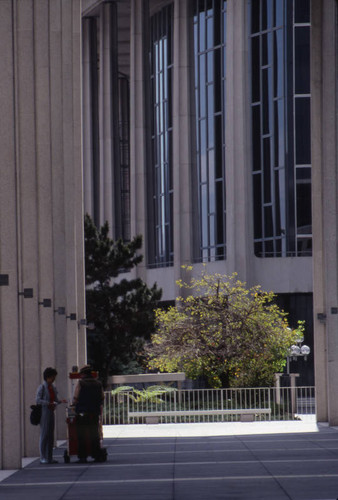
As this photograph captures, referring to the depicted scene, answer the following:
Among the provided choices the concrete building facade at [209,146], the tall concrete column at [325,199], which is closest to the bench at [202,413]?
the concrete building facade at [209,146]

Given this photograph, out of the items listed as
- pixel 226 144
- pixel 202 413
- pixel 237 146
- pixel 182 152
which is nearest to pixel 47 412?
pixel 202 413

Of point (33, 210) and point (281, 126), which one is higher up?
point (281, 126)

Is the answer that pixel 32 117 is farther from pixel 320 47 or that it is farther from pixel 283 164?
pixel 283 164

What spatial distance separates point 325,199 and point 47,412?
12810 mm

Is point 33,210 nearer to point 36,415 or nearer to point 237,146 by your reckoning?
point 36,415

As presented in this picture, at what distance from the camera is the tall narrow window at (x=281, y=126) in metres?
53.7

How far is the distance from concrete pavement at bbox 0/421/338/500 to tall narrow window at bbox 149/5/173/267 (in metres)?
35.6

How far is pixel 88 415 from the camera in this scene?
59.3ft

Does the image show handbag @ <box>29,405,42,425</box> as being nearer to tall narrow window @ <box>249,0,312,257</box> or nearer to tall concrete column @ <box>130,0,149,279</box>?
tall narrow window @ <box>249,0,312,257</box>

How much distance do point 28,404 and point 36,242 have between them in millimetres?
3234

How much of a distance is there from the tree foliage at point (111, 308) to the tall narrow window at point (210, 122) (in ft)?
39.1

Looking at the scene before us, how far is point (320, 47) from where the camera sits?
30375 mm

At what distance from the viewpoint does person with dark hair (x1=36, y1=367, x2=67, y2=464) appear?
18594 mm

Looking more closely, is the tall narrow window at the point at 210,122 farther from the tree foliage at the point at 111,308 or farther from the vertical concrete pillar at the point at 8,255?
the vertical concrete pillar at the point at 8,255
